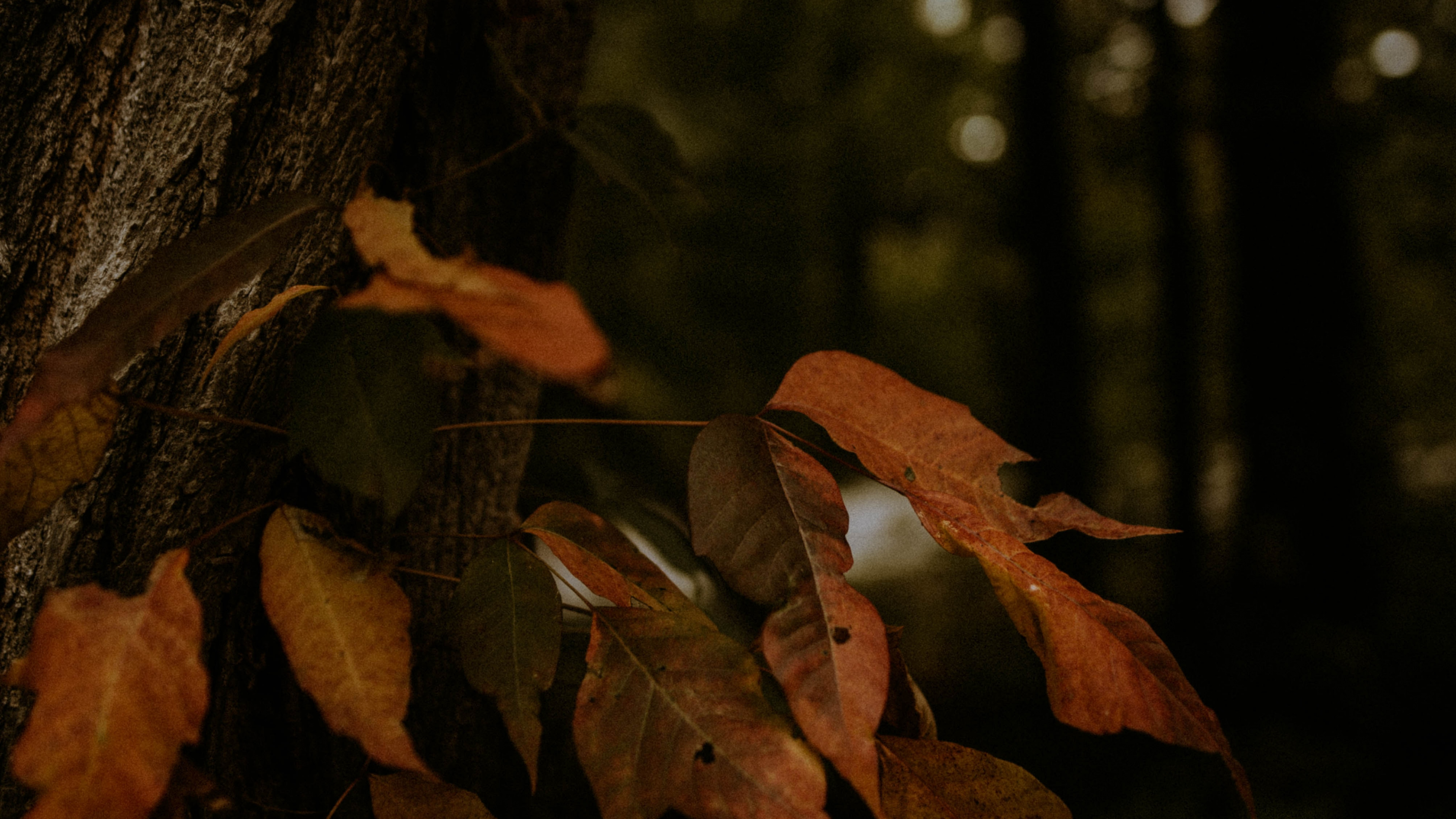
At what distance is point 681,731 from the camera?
34 centimetres

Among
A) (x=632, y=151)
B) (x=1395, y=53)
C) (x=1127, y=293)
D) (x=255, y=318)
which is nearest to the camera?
(x=255, y=318)

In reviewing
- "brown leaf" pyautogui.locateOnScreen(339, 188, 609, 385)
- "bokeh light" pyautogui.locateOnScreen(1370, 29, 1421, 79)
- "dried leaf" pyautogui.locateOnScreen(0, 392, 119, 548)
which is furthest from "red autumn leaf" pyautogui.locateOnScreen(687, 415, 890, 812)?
"bokeh light" pyautogui.locateOnScreen(1370, 29, 1421, 79)

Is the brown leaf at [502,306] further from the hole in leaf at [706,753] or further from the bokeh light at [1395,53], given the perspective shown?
the bokeh light at [1395,53]

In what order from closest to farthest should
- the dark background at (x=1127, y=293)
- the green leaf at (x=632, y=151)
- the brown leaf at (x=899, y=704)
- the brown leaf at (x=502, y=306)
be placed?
the brown leaf at (x=502, y=306) < the brown leaf at (x=899, y=704) < the green leaf at (x=632, y=151) < the dark background at (x=1127, y=293)

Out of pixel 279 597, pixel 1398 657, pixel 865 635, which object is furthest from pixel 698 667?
pixel 1398 657

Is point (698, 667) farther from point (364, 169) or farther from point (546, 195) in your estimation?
point (546, 195)

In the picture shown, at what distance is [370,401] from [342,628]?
0.10 metres

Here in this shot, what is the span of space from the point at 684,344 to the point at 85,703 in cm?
475

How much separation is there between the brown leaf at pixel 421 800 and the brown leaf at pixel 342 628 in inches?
4.6

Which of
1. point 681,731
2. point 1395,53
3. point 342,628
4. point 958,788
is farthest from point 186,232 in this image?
point 1395,53

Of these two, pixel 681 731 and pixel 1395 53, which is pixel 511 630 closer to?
pixel 681 731

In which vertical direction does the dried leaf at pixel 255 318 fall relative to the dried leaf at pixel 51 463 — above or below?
above

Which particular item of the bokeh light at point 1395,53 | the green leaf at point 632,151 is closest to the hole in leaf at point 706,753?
the green leaf at point 632,151

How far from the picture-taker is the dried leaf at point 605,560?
0.41 m
